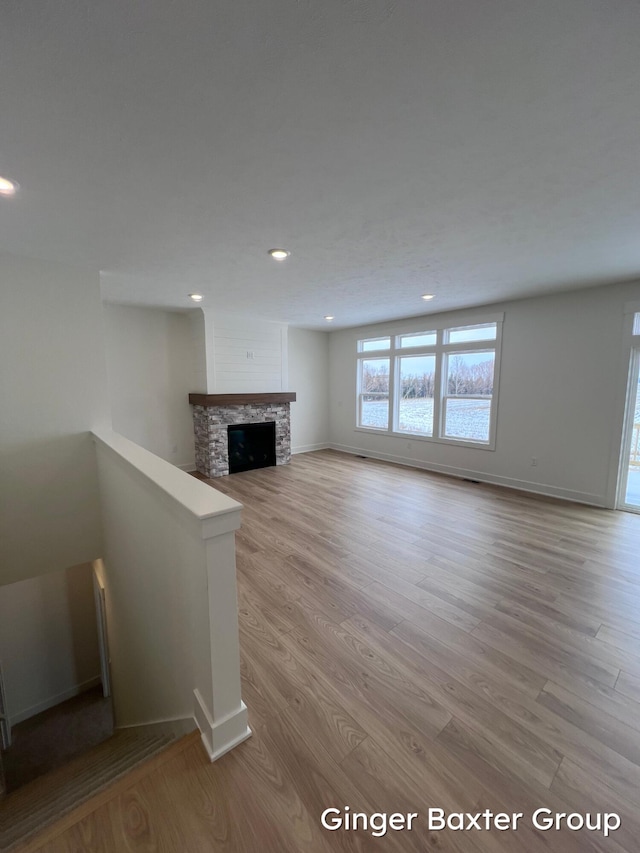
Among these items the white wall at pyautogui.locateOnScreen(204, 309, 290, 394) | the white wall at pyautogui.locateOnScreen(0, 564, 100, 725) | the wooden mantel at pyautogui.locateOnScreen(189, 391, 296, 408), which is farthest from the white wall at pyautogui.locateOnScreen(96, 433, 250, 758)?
the white wall at pyautogui.locateOnScreen(204, 309, 290, 394)

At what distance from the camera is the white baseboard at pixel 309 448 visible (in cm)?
695

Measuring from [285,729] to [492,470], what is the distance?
441cm

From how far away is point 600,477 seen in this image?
3.92 meters

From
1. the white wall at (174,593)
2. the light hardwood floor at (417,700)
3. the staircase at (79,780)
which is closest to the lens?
the light hardwood floor at (417,700)

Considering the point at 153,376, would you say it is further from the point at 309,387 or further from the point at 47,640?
the point at 47,640

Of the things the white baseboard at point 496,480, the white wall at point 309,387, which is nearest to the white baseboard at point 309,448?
the white wall at point 309,387

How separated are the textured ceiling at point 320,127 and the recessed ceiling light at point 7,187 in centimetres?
5

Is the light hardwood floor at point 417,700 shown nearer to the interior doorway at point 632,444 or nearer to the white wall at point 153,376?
the interior doorway at point 632,444

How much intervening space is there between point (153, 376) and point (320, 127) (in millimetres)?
4561

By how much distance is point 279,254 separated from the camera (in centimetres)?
278

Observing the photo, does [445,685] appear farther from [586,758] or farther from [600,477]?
→ [600,477]

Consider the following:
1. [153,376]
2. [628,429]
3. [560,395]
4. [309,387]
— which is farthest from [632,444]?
[153,376]

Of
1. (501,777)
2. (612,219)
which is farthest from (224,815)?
(612,219)

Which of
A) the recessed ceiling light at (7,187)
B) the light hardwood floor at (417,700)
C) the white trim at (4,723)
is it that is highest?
the recessed ceiling light at (7,187)
